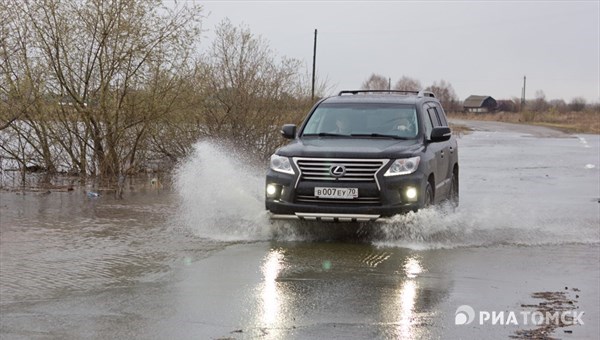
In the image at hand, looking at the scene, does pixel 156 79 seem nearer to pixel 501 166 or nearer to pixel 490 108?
pixel 501 166

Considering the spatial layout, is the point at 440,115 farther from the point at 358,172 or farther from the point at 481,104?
the point at 481,104

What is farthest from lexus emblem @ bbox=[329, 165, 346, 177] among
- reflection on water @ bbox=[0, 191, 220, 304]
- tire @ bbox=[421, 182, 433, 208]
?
reflection on water @ bbox=[0, 191, 220, 304]

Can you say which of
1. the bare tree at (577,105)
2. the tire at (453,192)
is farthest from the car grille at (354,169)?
the bare tree at (577,105)

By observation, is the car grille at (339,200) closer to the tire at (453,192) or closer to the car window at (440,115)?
the tire at (453,192)

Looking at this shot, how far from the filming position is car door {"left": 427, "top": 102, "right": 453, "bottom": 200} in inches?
448

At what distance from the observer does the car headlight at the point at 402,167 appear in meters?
10.1

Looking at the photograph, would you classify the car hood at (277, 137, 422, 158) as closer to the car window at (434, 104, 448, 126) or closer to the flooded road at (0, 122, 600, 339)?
the flooded road at (0, 122, 600, 339)

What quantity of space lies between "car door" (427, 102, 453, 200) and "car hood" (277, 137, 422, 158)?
0.64 meters

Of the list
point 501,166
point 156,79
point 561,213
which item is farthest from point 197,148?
point 501,166

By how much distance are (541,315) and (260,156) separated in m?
13.9

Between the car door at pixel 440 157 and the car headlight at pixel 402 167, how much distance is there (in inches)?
41.2

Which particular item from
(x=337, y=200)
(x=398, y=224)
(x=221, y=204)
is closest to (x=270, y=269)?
(x=337, y=200)

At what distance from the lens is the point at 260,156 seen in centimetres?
2012

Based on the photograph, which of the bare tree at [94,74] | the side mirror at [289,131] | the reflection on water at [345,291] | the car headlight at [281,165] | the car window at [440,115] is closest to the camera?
the reflection on water at [345,291]
